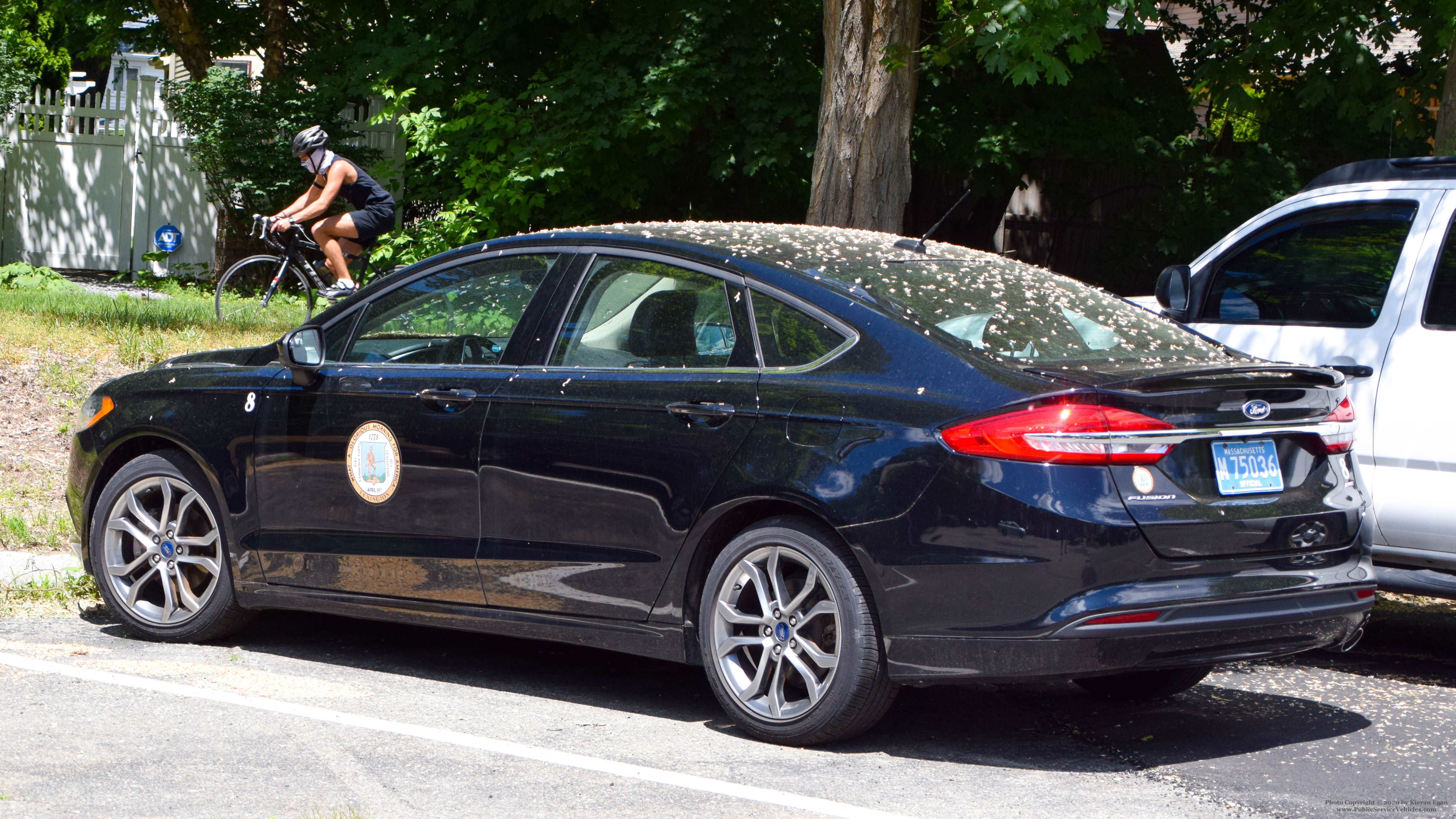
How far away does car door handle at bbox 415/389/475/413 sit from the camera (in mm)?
5414

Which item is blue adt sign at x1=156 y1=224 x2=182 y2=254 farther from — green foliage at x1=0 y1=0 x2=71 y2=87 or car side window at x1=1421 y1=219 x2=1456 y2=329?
car side window at x1=1421 y1=219 x2=1456 y2=329

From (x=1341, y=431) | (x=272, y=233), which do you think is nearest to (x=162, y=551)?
(x=1341, y=431)

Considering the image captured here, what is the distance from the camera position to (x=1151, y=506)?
14.3ft

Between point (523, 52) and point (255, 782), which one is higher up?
point (523, 52)

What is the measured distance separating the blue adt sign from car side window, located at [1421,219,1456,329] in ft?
55.8

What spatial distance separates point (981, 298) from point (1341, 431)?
118 cm

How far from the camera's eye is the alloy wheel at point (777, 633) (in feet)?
15.4

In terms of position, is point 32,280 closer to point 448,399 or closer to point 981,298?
point 448,399

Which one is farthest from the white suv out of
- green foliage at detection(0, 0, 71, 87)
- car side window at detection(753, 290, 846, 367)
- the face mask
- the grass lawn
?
green foliage at detection(0, 0, 71, 87)

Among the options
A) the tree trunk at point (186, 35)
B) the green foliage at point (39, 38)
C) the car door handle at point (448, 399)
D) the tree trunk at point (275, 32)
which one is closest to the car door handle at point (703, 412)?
the car door handle at point (448, 399)

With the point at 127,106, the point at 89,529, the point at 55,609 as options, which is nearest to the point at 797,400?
the point at 89,529

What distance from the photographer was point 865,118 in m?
11.7

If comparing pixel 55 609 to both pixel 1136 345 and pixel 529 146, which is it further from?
pixel 529 146

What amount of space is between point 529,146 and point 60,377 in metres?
6.06
